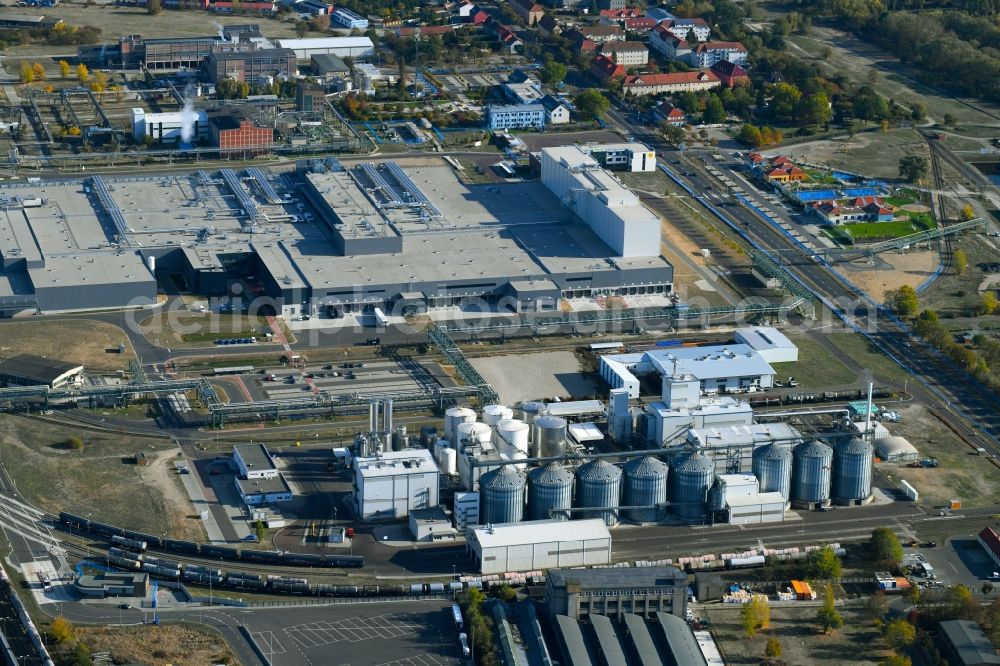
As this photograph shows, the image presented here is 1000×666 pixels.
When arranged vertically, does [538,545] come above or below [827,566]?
above

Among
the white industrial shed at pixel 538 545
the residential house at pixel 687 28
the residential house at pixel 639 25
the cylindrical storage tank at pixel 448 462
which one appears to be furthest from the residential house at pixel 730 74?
the white industrial shed at pixel 538 545

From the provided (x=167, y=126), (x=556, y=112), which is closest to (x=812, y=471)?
(x=556, y=112)

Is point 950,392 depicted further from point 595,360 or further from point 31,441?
point 31,441

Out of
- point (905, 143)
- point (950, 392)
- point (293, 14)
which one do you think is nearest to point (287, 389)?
point (950, 392)

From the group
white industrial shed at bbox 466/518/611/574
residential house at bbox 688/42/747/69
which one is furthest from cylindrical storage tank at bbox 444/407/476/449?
residential house at bbox 688/42/747/69

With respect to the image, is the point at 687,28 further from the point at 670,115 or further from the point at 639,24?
the point at 670,115

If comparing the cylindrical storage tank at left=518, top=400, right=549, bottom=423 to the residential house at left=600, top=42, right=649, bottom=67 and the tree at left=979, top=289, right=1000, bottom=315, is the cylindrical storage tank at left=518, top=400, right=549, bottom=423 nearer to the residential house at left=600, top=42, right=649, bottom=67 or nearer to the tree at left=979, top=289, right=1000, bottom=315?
the tree at left=979, top=289, right=1000, bottom=315
